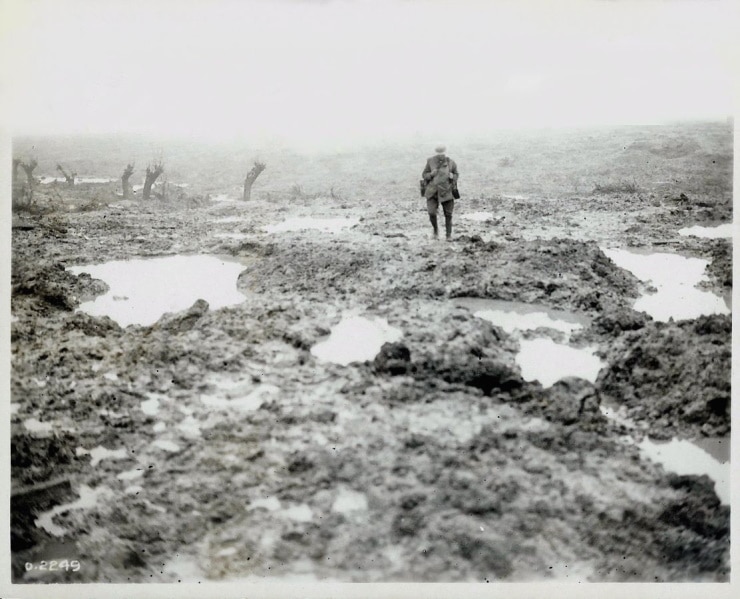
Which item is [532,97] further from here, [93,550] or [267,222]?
[93,550]

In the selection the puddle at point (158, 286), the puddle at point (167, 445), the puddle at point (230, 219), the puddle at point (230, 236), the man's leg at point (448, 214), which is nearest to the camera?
the puddle at point (167, 445)

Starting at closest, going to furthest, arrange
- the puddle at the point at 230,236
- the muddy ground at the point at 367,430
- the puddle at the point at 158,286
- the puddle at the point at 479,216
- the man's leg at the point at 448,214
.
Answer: the muddy ground at the point at 367,430 → the puddle at the point at 158,286 → the puddle at the point at 230,236 → the man's leg at the point at 448,214 → the puddle at the point at 479,216

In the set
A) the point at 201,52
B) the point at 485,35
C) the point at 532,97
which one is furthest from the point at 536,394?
the point at 201,52

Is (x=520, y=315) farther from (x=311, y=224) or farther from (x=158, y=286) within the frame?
(x=158, y=286)

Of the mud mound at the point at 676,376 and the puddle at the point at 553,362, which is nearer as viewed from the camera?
the mud mound at the point at 676,376

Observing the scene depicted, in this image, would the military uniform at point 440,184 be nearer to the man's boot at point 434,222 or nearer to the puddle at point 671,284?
the man's boot at point 434,222

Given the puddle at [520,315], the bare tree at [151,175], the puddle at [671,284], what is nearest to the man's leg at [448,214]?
the puddle at [520,315]
